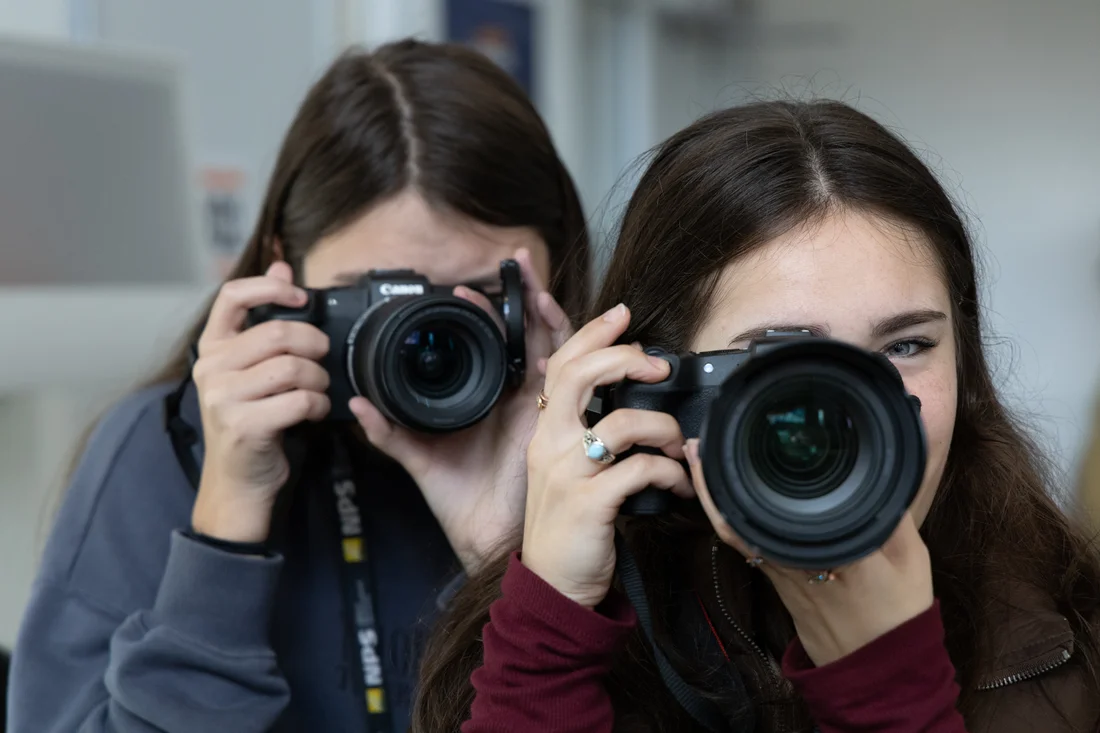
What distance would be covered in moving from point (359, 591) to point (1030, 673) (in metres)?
0.53

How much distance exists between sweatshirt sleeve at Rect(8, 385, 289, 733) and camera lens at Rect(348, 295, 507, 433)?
0.55 feet

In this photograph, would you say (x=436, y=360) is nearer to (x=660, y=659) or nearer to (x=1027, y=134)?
(x=660, y=659)

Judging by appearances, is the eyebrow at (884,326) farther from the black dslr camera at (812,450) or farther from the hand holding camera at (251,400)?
the hand holding camera at (251,400)

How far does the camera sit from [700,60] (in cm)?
369

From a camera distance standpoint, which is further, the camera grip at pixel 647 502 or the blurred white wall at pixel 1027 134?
the blurred white wall at pixel 1027 134

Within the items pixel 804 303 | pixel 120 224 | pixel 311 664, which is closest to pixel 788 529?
pixel 804 303

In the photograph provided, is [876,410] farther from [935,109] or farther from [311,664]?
[935,109]

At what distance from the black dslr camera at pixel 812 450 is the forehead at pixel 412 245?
44 centimetres

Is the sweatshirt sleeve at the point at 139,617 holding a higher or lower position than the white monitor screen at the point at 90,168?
lower

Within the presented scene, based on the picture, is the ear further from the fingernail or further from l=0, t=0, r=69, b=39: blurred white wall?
l=0, t=0, r=69, b=39: blurred white wall

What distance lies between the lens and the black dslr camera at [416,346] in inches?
36.9

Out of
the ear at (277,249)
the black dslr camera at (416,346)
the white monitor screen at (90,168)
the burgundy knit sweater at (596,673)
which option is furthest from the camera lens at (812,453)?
the white monitor screen at (90,168)

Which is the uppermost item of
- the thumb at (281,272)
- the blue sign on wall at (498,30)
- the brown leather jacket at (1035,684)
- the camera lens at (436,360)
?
the blue sign on wall at (498,30)

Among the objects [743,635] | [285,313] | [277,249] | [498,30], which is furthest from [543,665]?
[498,30]
